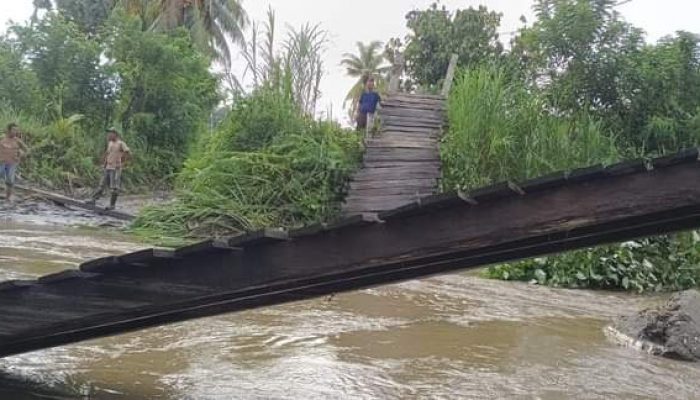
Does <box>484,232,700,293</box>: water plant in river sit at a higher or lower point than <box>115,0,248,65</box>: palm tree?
lower

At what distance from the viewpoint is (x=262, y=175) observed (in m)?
12.2

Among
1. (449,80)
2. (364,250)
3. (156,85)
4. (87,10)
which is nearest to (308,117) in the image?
(449,80)

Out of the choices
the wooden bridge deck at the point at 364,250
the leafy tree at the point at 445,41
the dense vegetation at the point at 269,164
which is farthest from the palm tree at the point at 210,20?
the wooden bridge deck at the point at 364,250

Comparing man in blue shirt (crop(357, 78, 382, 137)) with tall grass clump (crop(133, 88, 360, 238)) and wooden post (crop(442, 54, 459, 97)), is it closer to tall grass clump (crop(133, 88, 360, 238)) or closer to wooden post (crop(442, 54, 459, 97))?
tall grass clump (crop(133, 88, 360, 238))

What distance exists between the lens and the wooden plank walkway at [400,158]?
467 inches

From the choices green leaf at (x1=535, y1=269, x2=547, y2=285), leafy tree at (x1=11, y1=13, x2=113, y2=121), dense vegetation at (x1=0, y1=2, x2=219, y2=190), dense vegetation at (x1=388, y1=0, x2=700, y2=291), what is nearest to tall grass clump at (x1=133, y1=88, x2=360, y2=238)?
dense vegetation at (x1=388, y1=0, x2=700, y2=291)

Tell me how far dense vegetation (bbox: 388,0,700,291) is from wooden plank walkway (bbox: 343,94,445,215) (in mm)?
447

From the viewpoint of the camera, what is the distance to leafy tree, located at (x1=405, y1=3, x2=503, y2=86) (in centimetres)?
2244

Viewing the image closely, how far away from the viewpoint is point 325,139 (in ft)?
42.4

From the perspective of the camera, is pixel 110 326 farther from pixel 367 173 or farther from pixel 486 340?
pixel 367 173

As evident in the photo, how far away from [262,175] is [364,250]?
9089 millimetres

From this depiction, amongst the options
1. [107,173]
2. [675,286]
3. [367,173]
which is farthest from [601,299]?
[107,173]

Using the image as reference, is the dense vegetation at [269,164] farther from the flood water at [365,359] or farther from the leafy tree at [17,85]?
the leafy tree at [17,85]

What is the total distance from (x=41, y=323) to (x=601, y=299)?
655cm
